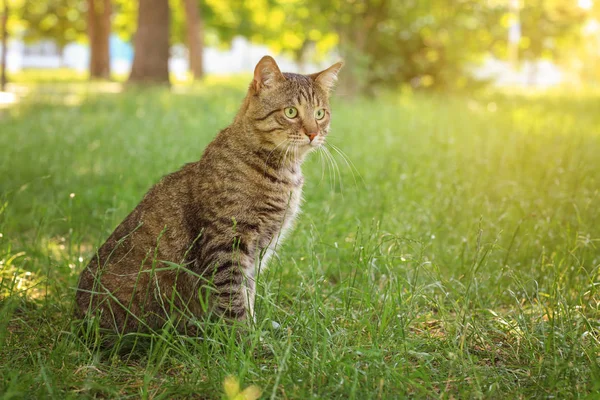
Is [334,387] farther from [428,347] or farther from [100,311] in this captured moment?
[100,311]

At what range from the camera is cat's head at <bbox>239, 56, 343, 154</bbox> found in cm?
376

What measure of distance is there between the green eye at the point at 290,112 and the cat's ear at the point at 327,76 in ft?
1.23

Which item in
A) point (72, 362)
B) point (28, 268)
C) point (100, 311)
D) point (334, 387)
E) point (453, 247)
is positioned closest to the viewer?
point (334, 387)

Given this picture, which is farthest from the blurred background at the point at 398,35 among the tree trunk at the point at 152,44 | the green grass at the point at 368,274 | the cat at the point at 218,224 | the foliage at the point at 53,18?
the cat at the point at 218,224

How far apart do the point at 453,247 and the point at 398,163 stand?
315 centimetres

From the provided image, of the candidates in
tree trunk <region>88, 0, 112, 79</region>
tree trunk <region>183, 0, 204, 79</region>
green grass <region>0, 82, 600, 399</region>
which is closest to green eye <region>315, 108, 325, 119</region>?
green grass <region>0, 82, 600, 399</region>

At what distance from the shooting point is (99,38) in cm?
3156

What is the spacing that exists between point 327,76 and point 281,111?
1.80 ft

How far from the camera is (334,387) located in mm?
2635

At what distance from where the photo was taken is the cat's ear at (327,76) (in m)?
4.08

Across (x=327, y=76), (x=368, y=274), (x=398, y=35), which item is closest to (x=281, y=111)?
(x=327, y=76)

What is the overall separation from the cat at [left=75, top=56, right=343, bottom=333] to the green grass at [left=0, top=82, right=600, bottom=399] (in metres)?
0.16

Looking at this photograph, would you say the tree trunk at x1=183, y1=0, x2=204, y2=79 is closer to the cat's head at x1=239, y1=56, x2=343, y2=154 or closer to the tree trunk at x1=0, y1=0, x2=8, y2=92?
the tree trunk at x1=0, y1=0, x2=8, y2=92

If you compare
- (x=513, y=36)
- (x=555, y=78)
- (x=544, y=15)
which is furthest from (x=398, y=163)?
(x=555, y=78)
